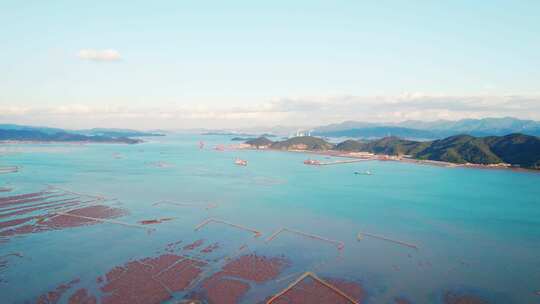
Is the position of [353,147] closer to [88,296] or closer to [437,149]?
[437,149]

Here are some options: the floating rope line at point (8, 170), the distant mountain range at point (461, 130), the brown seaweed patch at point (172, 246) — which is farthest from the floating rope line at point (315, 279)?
the distant mountain range at point (461, 130)

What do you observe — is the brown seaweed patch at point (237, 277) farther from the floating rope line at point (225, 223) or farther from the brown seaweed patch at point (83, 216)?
the brown seaweed patch at point (83, 216)

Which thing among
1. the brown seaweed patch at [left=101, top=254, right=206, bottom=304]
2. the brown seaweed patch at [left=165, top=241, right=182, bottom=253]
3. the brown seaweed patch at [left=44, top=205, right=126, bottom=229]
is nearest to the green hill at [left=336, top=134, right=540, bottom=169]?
the brown seaweed patch at [left=165, top=241, right=182, bottom=253]

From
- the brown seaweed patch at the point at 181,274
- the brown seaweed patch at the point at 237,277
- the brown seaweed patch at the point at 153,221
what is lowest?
the brown seaweed patch at the point at 237,277

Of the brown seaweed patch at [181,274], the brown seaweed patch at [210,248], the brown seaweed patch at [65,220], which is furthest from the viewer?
the brown seaweed patch at [65,220]

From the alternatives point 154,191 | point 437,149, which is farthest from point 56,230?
point 437,149

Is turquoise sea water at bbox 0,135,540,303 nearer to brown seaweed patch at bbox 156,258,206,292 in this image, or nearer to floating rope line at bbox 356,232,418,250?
floating rope line at bbox 356,232,418,250
